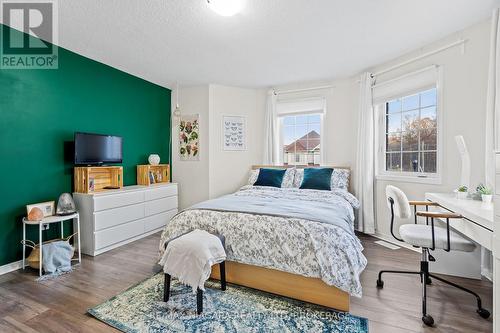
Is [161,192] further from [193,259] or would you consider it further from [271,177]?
[193,259]

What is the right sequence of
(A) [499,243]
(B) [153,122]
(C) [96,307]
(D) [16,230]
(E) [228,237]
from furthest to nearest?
(B) [153,122] → (D) [16,230] → (E) [228,237] → (C) [96,307] → (A) [499,243]

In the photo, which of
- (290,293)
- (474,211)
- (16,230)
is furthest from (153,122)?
(474,211)

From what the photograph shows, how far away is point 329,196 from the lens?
10.4ft

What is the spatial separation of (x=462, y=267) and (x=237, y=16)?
10.7 feet

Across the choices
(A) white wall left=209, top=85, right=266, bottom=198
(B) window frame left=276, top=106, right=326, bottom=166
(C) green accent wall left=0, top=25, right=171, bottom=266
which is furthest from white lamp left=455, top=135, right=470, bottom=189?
(C) green accent wall left=0, top=25, right=171, bottom=266

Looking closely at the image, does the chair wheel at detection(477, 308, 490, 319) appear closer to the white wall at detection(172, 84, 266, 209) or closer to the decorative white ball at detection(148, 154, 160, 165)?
the white wall at detection(172, 84, 266, 209)

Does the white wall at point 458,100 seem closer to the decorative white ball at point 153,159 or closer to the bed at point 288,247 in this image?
the bed at point 288,247

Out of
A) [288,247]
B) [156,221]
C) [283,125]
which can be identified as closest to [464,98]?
[288,247]

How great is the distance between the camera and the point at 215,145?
445 cm

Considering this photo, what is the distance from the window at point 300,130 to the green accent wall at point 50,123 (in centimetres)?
260

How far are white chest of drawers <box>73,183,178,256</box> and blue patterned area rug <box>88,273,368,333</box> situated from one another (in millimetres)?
1227

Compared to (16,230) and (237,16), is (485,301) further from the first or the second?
(16,230)

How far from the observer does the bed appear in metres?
1.84

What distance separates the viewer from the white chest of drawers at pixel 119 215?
292cm
